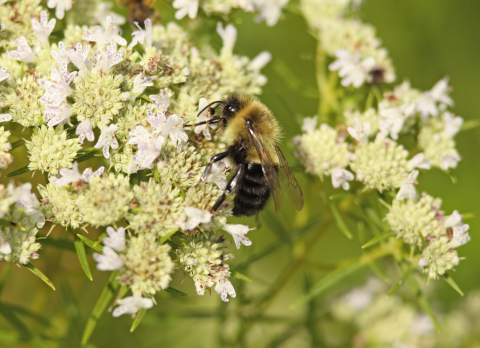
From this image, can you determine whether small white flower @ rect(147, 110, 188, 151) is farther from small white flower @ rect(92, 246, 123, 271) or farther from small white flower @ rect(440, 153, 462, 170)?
small white flower @ rect(440, 153, 462, 170)

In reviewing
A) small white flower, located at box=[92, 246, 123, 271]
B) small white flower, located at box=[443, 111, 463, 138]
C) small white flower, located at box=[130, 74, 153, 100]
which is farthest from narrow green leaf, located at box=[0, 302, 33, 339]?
small white flower, located at box=[443, 111, 463, 138]

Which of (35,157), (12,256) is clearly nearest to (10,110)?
(35,157)

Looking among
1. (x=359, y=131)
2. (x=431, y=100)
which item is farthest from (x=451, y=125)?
(x=359, y=131)

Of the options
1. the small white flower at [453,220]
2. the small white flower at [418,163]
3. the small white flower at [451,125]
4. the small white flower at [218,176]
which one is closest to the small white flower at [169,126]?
the small white flower at [218,176]

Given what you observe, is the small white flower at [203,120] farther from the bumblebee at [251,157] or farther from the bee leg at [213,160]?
the bee leg at [213,160]

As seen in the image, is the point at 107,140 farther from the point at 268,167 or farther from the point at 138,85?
the point at 268,167
